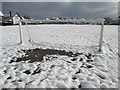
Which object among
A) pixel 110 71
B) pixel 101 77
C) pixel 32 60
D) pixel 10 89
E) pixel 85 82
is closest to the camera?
pixel 10 89

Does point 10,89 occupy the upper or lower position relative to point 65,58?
lower

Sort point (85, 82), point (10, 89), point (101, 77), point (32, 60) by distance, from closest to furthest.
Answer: point (10, 89) < point (85, 82) < point (101, 77) < point (32, 60)

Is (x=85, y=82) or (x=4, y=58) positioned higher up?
(x=4, y=58)

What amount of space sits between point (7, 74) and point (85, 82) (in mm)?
2270

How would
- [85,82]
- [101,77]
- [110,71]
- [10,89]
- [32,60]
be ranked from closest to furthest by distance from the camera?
[10,89] < [85,82] < [101,77] < [110,71] < [32,60]

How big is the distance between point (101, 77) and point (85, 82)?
620 millimetres

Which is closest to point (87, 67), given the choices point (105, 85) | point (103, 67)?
point (103, 67)

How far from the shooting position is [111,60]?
5.01 m

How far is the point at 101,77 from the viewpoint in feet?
12.1

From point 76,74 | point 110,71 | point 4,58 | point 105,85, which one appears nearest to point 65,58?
point 76,74

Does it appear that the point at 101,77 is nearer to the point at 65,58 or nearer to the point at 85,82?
the point at 85,82

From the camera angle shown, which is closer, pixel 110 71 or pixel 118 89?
pixel 118 89

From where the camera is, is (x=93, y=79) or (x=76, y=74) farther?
(x=76, y=74)

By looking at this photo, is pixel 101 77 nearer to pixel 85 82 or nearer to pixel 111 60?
pixel 85 82
